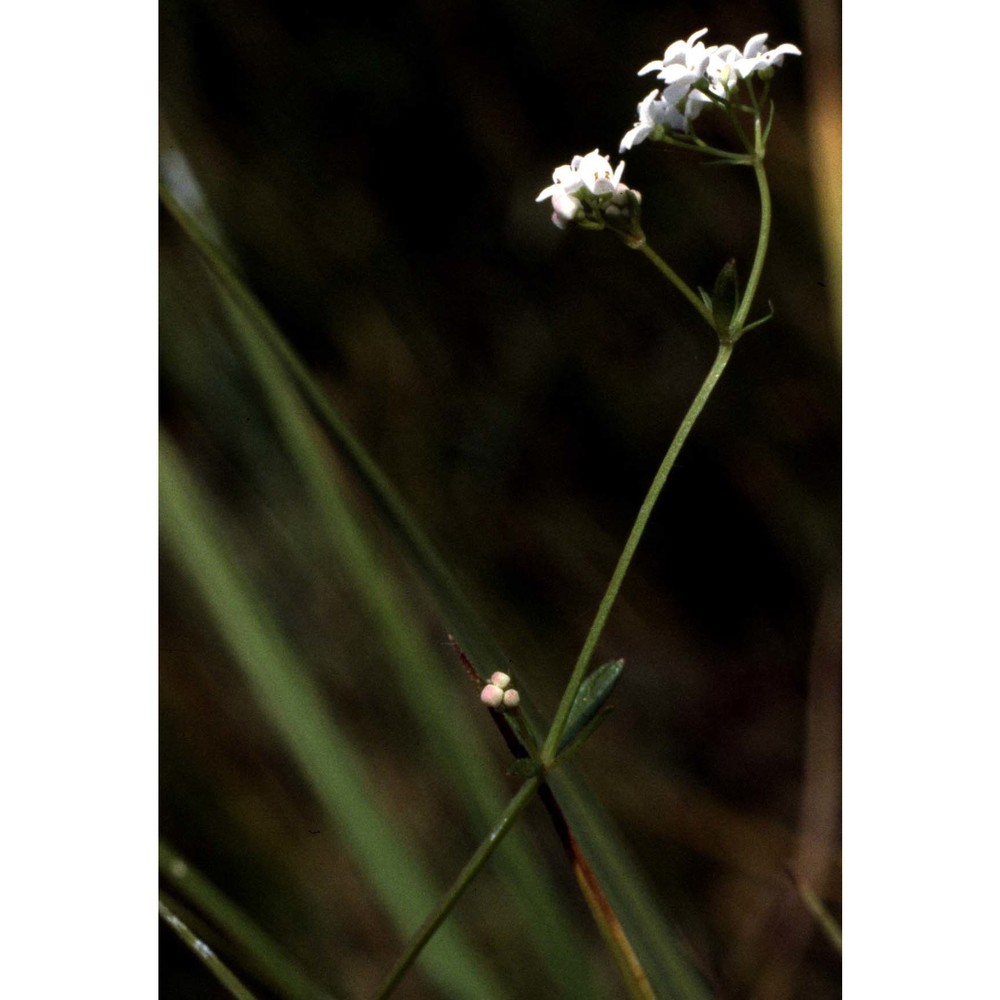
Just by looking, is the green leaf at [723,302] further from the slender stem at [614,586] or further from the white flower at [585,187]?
the white flower at [585,187]

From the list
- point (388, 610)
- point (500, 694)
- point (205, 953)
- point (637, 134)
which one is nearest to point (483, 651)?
point (388, 610)

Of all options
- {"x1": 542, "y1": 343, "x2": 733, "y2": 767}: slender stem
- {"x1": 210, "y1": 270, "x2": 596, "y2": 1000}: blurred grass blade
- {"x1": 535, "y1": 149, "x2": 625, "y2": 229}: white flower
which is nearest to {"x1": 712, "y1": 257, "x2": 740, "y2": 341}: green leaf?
{"x1": 542, "y1": 343, "x2": 733, "y2": 767}: slender stem

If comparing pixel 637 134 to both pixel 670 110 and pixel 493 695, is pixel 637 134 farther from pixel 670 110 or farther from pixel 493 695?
pixel 493 695

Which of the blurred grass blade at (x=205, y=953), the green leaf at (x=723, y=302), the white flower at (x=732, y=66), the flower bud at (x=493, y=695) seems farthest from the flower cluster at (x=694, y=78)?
the blurred grass blade at (x=205, y=953)

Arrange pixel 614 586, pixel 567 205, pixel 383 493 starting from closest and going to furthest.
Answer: pixel 614 586
pixel 567 205
pixel 383 493
